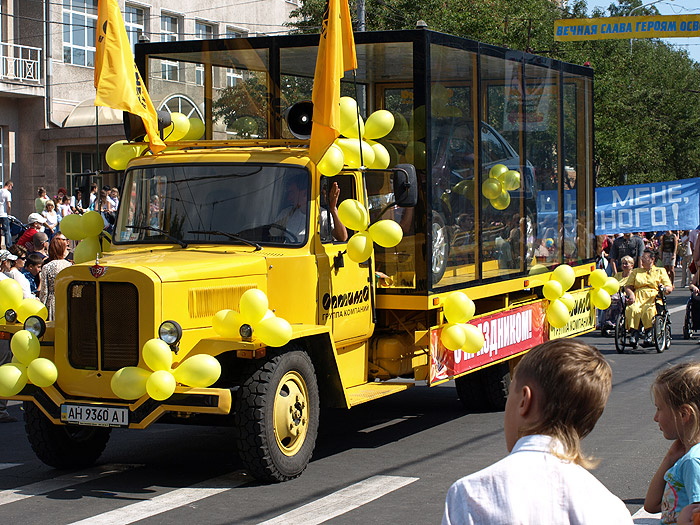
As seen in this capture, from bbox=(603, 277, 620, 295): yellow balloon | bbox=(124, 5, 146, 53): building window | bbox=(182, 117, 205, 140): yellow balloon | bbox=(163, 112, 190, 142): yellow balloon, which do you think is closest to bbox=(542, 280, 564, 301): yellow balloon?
bbox=(603, 277, 620, 295): yellow balloon

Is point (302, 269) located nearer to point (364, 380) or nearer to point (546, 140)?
point (364, 380)

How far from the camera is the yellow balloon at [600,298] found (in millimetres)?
12883

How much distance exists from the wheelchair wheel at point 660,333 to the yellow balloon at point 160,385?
10.7 m

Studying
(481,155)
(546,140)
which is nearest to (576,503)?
(481,155)

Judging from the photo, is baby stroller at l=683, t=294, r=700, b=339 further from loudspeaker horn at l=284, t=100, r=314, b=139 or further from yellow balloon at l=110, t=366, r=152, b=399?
yellow balloon at l=110, t=366, r=152, b=399

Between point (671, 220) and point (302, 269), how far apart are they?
13138mm

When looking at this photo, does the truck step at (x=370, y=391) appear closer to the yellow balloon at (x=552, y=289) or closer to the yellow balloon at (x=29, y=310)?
the yellow balloon at (x=29, y=310)

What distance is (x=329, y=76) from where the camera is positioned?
8531mm

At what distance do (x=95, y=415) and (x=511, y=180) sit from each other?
5.16 metres

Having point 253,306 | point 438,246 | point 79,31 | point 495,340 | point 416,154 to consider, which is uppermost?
point 79,31

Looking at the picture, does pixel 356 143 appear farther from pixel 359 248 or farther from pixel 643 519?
pixel 643 519

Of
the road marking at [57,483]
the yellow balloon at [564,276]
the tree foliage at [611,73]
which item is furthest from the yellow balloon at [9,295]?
the tree foliage at [611,73]

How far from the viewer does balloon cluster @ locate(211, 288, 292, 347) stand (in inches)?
294

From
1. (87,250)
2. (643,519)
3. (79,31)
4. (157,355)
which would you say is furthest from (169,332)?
(79,31)
